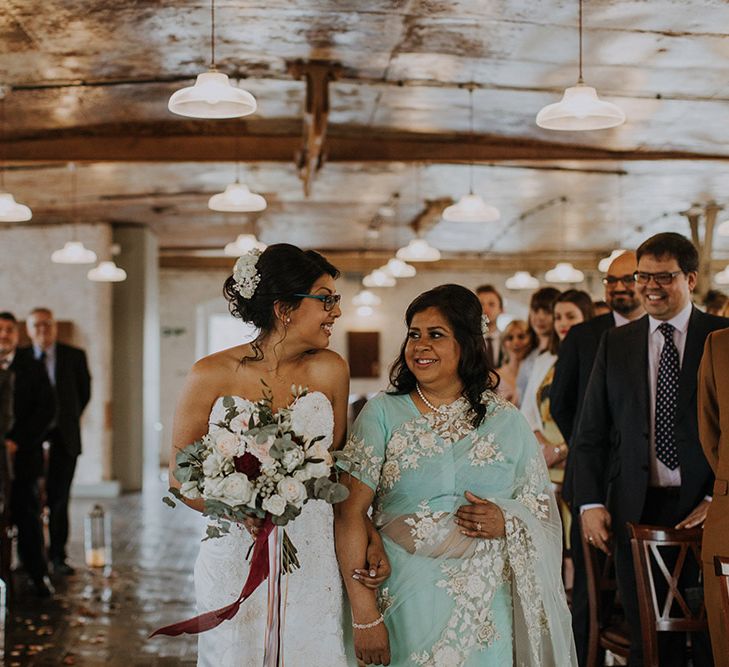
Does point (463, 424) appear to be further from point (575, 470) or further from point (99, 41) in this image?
point (99, 41)

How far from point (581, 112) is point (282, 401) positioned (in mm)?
2922

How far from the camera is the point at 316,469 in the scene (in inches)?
117

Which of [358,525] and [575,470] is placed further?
[575,470]

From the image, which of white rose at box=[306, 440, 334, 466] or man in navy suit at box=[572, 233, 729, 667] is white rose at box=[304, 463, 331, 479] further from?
man in navy suit at box=[572, 233, 729, 667]

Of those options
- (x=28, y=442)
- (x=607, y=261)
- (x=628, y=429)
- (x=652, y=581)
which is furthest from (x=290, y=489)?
(x=607, y=261)

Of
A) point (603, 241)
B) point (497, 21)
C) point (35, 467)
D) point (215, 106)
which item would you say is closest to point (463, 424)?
point (215, 106)

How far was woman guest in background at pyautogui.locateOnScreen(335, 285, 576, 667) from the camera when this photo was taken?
3334 millimetres

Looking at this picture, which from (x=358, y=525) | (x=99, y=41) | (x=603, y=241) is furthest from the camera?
(x=603, y=241)

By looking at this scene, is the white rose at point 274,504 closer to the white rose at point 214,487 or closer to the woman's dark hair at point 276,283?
the white rose at point 214,487

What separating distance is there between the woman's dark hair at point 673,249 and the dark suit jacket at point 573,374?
104 centimetres

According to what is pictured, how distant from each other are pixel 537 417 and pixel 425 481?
326 cm

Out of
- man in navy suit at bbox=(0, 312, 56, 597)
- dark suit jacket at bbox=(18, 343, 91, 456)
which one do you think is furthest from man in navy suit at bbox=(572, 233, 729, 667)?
dark suit jacket at bbox=(18, 343, 91, 456)

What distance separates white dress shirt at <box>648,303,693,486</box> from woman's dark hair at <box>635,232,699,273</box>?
19 cm

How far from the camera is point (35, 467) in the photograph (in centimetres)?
796
